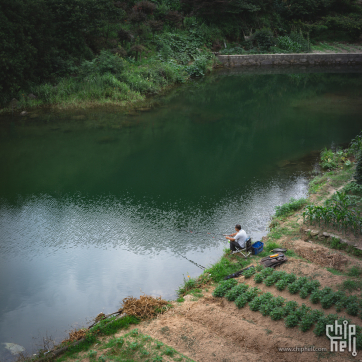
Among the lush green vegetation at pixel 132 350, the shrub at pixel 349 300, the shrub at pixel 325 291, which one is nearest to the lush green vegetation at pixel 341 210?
the shrub at pixel 325 291

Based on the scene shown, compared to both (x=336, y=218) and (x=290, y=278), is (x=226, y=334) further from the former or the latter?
(x=336, y=218)

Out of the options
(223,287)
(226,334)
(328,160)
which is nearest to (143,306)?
(223,287)

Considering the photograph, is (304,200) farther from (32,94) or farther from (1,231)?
(32,94)

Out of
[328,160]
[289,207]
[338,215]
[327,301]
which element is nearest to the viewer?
[327,301]

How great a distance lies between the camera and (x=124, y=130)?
746 inches

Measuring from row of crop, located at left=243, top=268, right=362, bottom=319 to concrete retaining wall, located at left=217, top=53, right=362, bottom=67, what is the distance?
2814 centimetres

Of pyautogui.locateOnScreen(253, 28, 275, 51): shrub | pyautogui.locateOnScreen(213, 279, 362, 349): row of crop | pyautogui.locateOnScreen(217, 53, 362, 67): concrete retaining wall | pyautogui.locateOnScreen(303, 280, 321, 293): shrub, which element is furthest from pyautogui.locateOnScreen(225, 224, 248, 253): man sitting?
pyautogui.locateOnScreen(253, 28, 275, 51): shrub

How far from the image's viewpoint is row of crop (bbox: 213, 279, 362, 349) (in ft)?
19.6

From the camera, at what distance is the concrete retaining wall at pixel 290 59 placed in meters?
32.7

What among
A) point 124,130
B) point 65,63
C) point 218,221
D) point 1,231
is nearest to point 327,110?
point 124,130

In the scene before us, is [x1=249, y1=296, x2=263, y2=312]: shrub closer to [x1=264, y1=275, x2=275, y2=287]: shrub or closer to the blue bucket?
[x1=264, y1=275, x2=275, y2=287]: shrub

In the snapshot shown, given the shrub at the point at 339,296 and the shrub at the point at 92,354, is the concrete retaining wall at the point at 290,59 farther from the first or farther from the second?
the shrub at the point at 92,354

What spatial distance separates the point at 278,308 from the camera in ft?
21.7

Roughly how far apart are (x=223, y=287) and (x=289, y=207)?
4.31 meters
